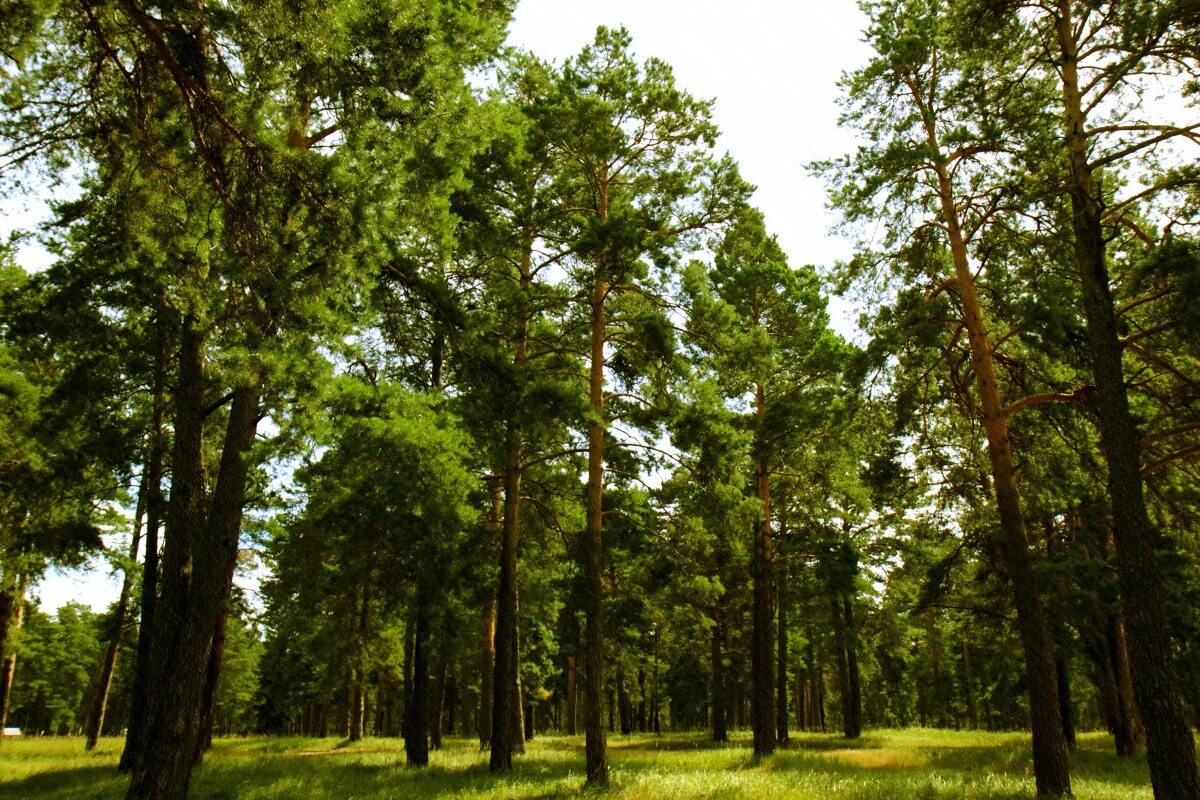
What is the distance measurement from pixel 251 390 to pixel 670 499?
1475cm

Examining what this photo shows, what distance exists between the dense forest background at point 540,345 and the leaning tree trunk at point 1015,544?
7 cm

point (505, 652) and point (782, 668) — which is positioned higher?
point (505, 652)

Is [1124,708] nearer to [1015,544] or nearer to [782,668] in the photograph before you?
[782,668]

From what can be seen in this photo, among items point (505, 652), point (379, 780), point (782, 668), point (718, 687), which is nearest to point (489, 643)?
point (505, 652)

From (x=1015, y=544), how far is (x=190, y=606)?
40.0 ft

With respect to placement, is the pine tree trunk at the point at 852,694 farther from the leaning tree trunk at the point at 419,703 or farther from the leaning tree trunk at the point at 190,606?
the leaning tree trunk at the point at 190,606

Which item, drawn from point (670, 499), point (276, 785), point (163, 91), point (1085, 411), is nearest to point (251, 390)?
point (163, 91)

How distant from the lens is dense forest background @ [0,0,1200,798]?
718 cm

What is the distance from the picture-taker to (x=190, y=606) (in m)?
8.17

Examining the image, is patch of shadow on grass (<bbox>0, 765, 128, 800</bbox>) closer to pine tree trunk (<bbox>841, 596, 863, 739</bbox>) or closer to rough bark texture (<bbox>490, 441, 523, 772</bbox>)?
rough bark texture (<bbox>490, 441, 523, 772</bbox>)

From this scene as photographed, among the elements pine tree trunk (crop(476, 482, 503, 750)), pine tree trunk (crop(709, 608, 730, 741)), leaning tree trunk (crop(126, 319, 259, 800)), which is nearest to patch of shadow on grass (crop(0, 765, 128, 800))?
leaning tree trunk (crop(126, 319, 259, 800))

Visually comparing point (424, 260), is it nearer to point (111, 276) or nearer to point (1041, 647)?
point (111, 276)

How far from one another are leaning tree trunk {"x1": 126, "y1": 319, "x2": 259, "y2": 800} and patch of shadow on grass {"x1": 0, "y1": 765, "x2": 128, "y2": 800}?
150 inches

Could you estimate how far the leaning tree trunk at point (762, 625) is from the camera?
57.1 feet
